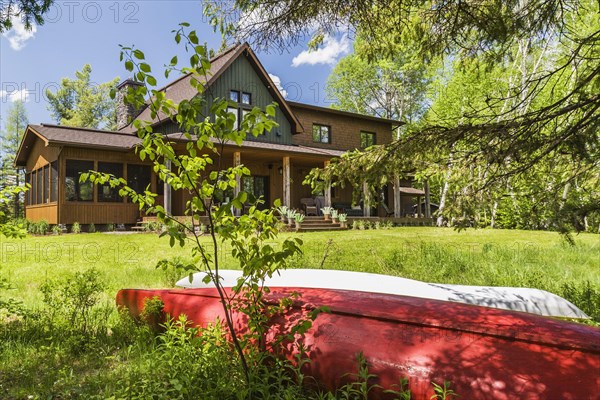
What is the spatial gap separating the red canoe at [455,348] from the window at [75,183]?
1664 centimetres

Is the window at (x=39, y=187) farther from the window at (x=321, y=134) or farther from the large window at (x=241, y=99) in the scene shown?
the window at (x=321, y=134)

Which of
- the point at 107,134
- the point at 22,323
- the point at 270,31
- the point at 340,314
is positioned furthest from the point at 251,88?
the point at 340,314

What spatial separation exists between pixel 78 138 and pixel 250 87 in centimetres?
839

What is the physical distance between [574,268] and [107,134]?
19181mm

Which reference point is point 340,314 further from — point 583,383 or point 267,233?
point 583,383

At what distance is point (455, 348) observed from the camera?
217 centimetres

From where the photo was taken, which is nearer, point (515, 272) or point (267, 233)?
point (267, 233)

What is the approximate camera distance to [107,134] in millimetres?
18562

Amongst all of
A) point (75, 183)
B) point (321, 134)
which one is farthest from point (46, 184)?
point (321, 134)

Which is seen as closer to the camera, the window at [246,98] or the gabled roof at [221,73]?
the gabled roof at [221,73]

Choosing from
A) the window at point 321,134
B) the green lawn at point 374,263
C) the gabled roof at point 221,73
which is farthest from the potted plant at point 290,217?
the window at point 321,134

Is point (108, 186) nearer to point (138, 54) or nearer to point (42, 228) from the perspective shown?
point (42, 228)

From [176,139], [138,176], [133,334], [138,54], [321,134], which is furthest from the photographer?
[321,134]

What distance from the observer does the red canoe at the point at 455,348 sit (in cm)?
188
